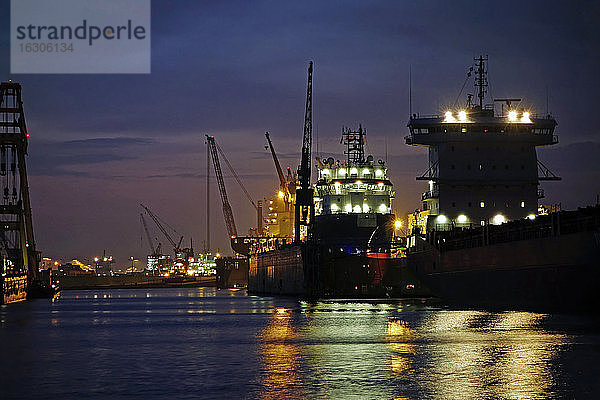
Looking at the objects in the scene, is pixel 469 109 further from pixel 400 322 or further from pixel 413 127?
pixel 400 322

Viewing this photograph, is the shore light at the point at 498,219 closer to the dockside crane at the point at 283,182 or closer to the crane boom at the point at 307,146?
the crane boom at the point at 307,146

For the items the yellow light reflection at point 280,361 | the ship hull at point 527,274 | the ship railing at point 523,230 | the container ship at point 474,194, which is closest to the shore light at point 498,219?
the container ship at point 474,194

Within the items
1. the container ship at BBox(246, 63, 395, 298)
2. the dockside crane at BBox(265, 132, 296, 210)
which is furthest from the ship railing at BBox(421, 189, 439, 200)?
the dockside crane at BBox(265, 132, 296, 210)

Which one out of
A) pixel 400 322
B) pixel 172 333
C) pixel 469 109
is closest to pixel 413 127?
pixel 469 109

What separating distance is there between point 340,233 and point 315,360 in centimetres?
6796

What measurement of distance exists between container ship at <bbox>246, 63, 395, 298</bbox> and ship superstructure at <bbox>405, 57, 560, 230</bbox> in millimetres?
13421

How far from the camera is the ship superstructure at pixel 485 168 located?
7394 centimetres

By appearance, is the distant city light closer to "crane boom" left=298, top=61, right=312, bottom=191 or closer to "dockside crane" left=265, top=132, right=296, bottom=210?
"crane boom" left=298, top=61, right=312, bottom=191

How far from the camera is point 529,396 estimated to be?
21031mm

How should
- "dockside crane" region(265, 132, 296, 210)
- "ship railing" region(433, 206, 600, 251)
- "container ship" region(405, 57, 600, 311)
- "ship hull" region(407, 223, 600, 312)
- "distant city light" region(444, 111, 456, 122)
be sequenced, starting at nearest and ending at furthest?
"ship hull" region(407, 223, 600, 312) → "ship railing" region(433, 206, 600, 251) → "container ship" region(405, 57, 600, 311) → "distant city light" region(444, 111, 456, 122) → "dockside crane" region(265, 132, 296, 210)

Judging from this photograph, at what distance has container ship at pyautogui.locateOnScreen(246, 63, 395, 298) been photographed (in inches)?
3452

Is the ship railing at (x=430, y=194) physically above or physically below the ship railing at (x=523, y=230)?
above

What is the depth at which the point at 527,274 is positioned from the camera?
49.1 metres

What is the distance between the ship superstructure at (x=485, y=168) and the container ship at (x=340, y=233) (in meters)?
13.4
